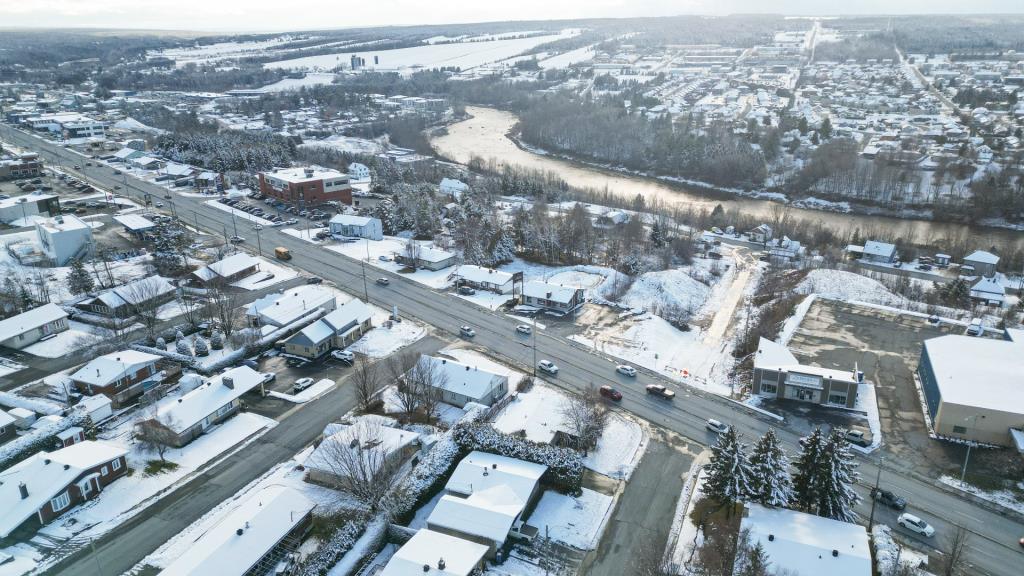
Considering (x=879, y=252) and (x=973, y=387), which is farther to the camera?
(x=879, y=252)

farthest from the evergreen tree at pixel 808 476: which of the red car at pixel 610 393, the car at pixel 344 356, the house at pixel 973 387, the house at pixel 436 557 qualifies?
the car at pixel 344 356

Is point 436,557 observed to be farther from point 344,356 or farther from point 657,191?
point 657,191

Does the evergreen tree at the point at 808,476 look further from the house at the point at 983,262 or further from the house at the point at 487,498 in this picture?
the house at the point at 983,262

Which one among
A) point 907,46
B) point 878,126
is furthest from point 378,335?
point 907,46

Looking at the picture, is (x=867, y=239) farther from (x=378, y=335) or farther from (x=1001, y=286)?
(x=378, y=335)

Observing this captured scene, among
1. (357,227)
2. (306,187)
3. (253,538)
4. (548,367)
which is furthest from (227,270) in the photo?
(253,538)
